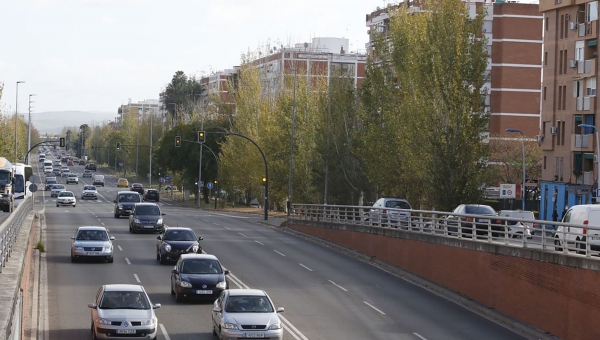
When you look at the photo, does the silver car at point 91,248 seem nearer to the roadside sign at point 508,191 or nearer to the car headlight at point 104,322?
the car headlight at point 104,322

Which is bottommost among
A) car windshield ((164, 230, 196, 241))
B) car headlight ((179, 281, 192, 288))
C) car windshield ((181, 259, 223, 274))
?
car headlight ((179, 281, 192, 288))

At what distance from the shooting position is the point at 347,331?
24594 mm

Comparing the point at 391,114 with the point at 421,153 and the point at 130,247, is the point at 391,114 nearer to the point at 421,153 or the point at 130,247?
the point at 421,153

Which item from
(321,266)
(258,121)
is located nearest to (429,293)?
(321,266)

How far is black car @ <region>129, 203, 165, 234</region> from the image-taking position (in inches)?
1895

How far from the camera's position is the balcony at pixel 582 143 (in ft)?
195

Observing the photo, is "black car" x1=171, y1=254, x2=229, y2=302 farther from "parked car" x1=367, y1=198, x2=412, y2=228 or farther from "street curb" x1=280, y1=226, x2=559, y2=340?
"parked car" x1=367, y1=198, x2=412, y2=228

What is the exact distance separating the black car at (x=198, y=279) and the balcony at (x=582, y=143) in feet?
124

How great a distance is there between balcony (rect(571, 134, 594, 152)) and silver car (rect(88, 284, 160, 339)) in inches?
1713

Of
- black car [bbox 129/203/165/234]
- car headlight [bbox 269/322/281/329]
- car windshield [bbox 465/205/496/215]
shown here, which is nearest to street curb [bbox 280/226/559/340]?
car windshield [bbox 465/205/496/215]

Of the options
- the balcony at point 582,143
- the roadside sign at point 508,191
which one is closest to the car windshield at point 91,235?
the roadside sign at point 508,191

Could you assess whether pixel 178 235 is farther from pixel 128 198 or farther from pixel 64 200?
pixel 64 200

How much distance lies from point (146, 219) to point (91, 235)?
1150cm

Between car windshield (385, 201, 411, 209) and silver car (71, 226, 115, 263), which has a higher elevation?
car windshield (385, 201, 411, 209)
